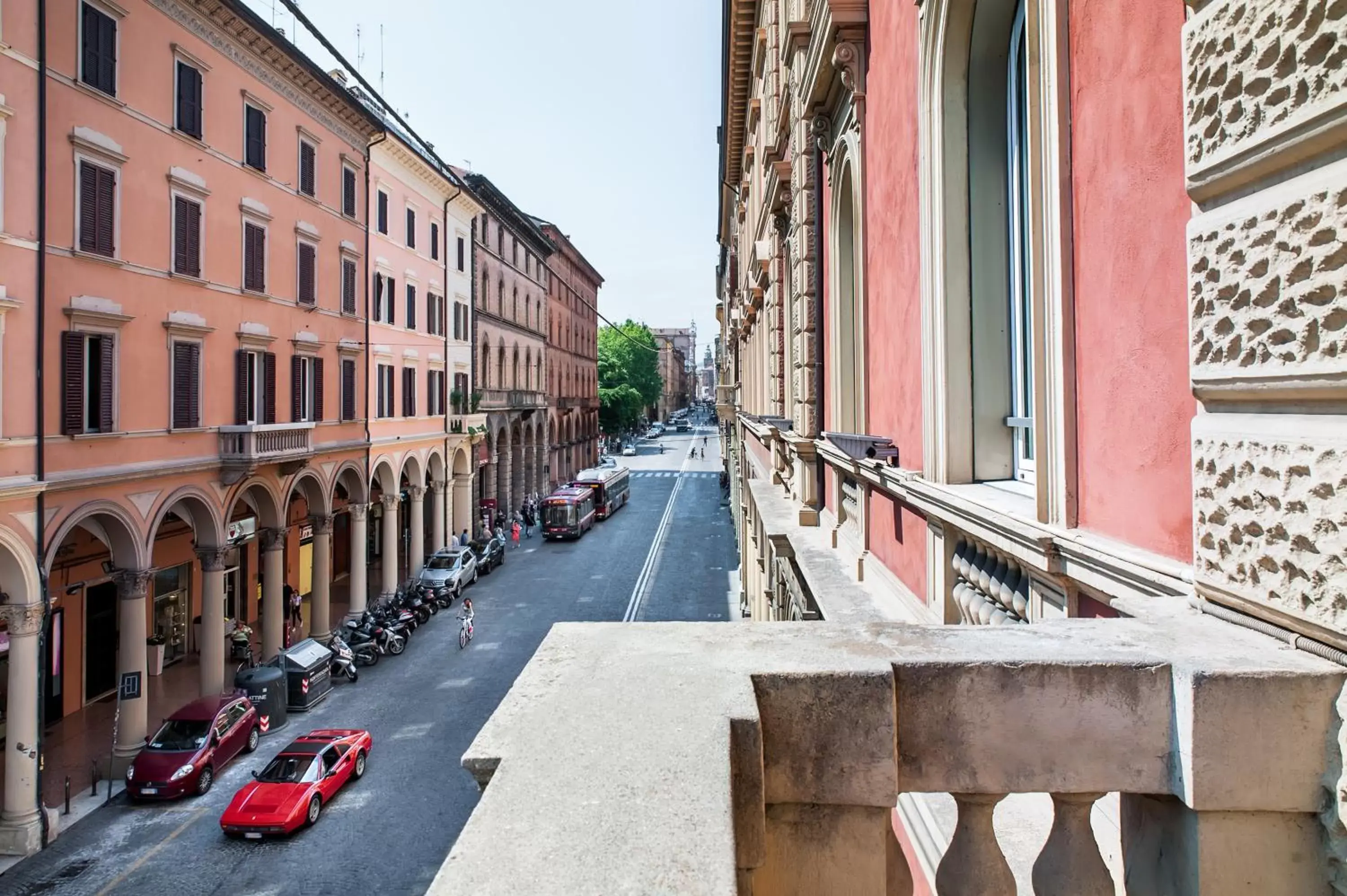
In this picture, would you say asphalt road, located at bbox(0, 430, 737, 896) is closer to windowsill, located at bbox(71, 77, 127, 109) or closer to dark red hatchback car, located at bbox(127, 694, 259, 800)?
dark red hatchback car, located at bbox(127, 694, 259, 800)

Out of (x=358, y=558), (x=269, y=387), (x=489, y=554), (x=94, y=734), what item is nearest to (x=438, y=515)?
(x=489, y=554)

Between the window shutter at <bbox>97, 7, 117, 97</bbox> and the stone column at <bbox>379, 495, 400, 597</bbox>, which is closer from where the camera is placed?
the window shutter at <bbox>97, 7, 117, 97</bbox>

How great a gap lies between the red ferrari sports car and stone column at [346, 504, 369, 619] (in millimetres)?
11327

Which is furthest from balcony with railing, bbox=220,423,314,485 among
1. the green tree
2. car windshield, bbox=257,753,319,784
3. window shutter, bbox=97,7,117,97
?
the green tree

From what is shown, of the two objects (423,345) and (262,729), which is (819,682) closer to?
(262,729)

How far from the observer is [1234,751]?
2.18 metres

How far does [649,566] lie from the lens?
3581 cm

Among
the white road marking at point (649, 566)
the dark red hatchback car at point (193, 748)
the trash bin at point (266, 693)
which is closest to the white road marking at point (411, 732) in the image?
the trash bin at point (266, 693)

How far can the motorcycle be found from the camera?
2180 cm

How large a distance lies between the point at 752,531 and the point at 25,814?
15415 millimetres

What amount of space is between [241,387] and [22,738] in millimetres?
8754

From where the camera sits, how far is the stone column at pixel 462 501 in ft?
124

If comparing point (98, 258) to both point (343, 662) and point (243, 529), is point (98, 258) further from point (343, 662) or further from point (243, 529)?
point (343, 662)

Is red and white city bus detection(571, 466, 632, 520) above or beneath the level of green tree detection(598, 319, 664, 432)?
beneath
